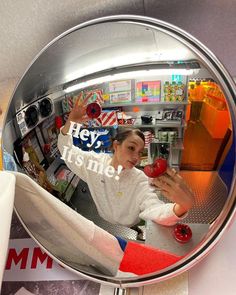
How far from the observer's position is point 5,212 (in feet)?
1.68

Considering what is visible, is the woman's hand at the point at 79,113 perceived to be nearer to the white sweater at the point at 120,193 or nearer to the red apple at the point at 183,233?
the white sweater at the point at 120,193

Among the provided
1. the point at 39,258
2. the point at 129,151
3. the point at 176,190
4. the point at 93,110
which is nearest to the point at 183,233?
the point at 176,190

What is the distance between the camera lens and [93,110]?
52 cm

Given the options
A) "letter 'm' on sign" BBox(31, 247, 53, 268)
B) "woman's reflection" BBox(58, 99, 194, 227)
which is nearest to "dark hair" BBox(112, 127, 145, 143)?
"woman's reflection" BBox(58, 99, 194, 227)

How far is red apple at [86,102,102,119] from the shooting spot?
0.52m

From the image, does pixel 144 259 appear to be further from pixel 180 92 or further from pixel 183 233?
pixel 180 92

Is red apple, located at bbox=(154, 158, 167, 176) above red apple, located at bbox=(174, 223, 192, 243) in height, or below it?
Result: above

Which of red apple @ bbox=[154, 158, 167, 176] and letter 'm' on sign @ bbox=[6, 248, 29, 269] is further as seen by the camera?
letter 'm' on sign @ bbox=[6, 248, 29, 269]

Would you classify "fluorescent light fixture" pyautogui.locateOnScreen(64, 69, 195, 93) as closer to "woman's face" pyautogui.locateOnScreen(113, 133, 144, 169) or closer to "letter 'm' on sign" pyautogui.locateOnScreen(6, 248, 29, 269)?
"woman's face" pyautogui.locateOnScreen(113, 133, 144, 169)

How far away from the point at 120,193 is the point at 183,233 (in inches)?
5.7

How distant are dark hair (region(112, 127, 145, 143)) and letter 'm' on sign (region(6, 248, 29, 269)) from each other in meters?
0.50

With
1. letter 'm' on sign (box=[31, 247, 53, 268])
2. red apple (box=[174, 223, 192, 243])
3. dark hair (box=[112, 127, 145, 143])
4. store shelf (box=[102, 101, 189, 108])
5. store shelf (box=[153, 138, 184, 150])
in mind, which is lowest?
letter 'm' on sign (box=[31, 247, 53, 268])

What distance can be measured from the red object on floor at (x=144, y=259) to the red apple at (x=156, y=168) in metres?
0.16

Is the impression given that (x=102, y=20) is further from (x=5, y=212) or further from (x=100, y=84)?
(x=5, y=212)
